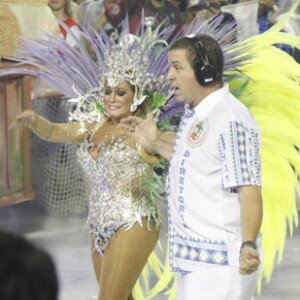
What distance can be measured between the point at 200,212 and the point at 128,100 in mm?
1170

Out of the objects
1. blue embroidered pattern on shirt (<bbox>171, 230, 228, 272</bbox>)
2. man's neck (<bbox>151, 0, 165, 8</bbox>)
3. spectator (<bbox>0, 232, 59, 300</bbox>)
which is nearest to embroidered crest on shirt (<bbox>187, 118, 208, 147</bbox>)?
blue embroidered pattern on shirt (<bbox>171, 230, 228, 272</bbox>)

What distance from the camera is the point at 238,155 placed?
3.25m

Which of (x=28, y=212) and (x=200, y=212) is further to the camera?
(x=28, y=212)

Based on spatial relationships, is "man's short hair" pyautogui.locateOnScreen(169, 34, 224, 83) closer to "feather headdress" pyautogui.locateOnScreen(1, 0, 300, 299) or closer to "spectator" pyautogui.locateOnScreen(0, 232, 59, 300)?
"feather headdress" pyautogui.locateOnScreen(1, 0, 300, 299)

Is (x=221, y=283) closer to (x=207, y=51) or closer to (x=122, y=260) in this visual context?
(x=207, y=51)

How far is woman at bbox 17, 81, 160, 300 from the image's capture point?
428cm

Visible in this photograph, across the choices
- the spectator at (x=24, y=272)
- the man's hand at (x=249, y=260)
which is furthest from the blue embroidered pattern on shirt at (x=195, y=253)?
the spectator at (x=24, y=272)

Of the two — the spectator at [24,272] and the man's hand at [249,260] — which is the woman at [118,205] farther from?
the spectator at [24,272]

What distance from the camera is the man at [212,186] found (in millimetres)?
3260

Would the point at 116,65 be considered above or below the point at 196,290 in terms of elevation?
above

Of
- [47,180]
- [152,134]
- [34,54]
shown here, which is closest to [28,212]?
[47,180]

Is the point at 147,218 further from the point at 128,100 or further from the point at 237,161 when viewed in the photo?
the point at 237,161

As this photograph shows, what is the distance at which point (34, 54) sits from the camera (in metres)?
5.04

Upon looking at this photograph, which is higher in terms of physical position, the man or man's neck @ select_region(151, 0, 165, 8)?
the man
